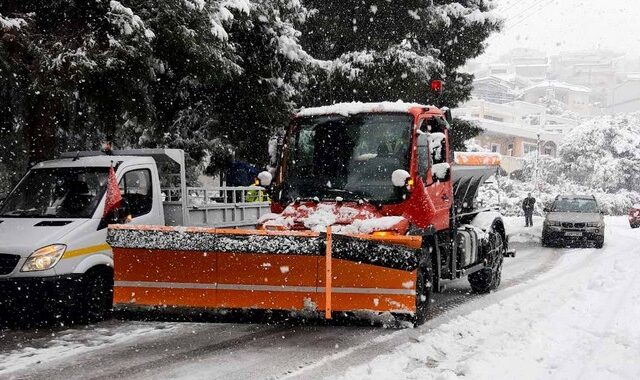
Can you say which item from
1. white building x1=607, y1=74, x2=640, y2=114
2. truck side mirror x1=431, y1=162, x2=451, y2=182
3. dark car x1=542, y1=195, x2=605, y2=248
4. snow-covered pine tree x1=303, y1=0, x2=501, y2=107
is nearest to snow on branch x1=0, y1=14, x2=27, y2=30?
truck side mirror x1=431, y1=162, x2=451, y2=182

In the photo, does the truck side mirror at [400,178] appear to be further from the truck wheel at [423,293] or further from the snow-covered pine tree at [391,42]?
the snow-covered pine tree at [391,42]

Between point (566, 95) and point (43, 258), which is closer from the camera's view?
point (43, 258)

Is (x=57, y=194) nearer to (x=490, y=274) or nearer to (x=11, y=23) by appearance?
(x=11, y=23)

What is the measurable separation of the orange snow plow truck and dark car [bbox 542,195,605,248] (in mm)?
11910

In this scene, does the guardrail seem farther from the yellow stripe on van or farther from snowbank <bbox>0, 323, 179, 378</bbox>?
snowbank <bbox>0, 323, 179, 378</bbox>

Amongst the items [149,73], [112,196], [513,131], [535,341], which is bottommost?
[535,341]

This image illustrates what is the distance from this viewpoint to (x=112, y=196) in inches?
306

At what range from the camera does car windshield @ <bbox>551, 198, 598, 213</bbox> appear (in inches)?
835

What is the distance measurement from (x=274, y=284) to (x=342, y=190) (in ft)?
4.99

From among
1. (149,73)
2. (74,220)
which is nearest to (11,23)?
(149,73)

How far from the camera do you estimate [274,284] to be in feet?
20.9

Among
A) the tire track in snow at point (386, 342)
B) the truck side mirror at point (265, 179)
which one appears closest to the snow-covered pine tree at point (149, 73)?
the truck side mirror at point (265, 179)

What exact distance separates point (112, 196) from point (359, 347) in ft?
10.8

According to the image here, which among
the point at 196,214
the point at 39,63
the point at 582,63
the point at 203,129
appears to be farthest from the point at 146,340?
the point at 582,63
